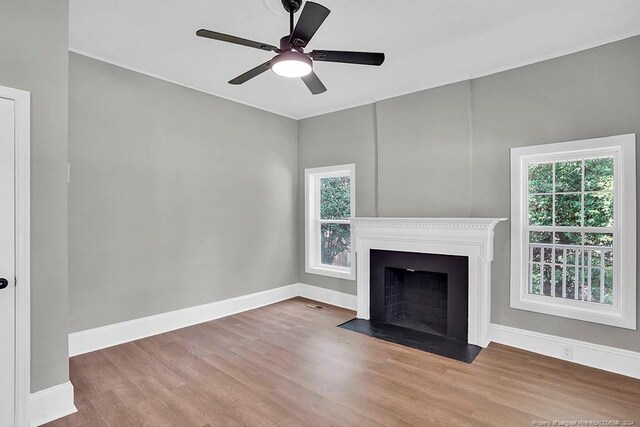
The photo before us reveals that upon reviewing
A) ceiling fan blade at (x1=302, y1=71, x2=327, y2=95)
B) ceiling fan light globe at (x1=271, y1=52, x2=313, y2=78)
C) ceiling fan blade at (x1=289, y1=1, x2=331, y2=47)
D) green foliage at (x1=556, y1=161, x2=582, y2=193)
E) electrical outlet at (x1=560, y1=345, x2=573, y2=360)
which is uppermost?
ceiling fan blade at (x1=289, y1=1, x2=331, y2=47)

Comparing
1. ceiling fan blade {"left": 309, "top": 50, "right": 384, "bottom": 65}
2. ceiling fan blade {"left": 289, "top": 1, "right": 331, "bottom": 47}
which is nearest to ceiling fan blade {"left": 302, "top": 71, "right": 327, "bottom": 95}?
ceiling fan blade {"left": 309, "top": 50, "right": 384, "bottom": 65}

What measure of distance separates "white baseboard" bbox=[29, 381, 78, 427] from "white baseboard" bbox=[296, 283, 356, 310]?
3.28 m

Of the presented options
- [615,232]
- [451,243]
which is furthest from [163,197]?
[615,232]

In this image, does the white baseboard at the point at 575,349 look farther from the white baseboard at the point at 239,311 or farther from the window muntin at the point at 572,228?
the window muntin at the point at 572,228

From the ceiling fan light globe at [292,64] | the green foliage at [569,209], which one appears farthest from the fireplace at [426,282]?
the ceiling fan light globe at [292,64]

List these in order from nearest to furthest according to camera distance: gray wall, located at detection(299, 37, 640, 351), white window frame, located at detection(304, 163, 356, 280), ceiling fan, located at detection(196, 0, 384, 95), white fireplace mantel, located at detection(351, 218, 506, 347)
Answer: ceiling fan, located at detection(196, 0, 384, 95), gray wall, located at detection(299, 37, 640, 351), white fireplace mantel, located at detection(351, 218, 506, 347), white window frame, located at detection(304, 163, 356, 280)

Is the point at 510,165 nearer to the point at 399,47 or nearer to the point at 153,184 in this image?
the point at 399,47

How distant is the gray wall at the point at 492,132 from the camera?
301 centimetres

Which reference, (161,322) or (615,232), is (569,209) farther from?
(161,322)

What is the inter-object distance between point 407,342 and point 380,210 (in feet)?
5.61

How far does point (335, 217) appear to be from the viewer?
5266 mm

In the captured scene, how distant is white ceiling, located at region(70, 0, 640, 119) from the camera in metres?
2.52

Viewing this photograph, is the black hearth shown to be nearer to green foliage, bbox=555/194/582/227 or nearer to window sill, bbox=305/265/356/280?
window sill, bbox=305/265/356/280

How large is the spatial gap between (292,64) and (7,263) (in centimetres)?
221
